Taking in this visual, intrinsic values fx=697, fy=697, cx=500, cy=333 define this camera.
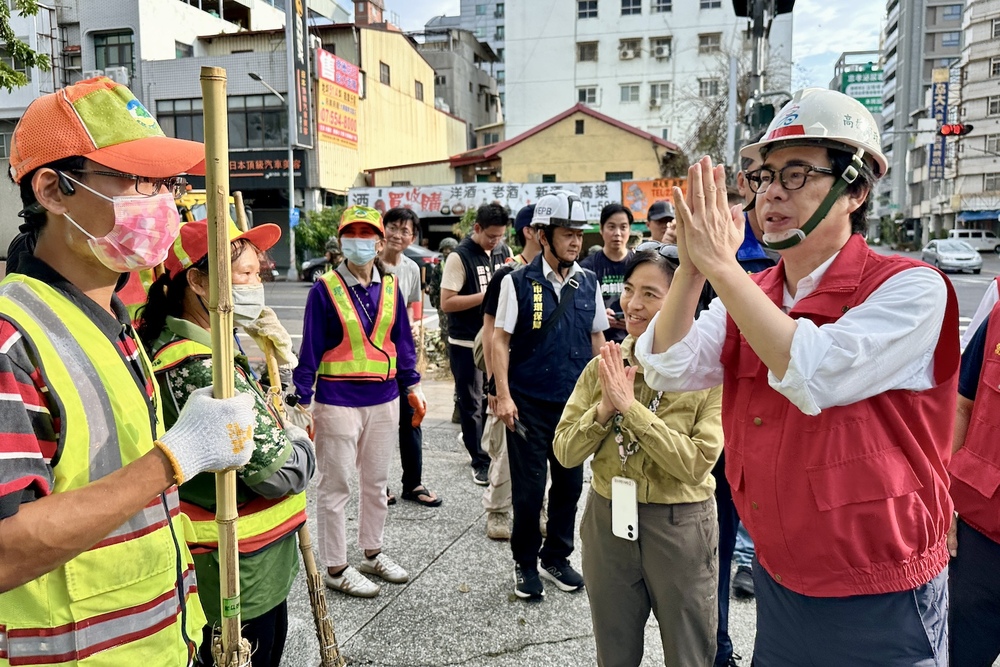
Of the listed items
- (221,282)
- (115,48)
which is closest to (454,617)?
(221,282)

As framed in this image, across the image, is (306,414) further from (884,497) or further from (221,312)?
(884,497)

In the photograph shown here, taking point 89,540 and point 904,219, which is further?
point 904,219

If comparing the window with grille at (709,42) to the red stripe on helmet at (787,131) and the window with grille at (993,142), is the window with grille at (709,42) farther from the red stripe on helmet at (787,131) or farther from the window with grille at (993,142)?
the red stripe on helmet at (787,131)

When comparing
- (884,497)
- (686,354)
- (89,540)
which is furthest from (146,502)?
(884,497)

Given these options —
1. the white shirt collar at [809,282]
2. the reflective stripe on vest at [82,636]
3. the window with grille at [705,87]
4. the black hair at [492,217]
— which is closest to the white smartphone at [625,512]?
the white shirt collar at [809,282]

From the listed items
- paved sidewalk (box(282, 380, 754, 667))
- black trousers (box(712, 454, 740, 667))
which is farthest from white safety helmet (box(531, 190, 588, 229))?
paved sidewalk (box(282, 380, 754, 667))

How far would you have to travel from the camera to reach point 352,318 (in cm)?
393

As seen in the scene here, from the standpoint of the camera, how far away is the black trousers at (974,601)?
7.23 feet

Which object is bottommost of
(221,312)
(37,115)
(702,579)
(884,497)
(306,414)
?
(702,579)

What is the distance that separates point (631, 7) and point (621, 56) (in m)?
2.65

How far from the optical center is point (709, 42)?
38.4 meters

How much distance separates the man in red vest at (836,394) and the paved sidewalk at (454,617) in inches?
63.2

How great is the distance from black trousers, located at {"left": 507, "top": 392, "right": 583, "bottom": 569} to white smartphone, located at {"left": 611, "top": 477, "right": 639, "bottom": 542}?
1.15 metres

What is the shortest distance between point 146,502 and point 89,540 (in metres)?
0.11
